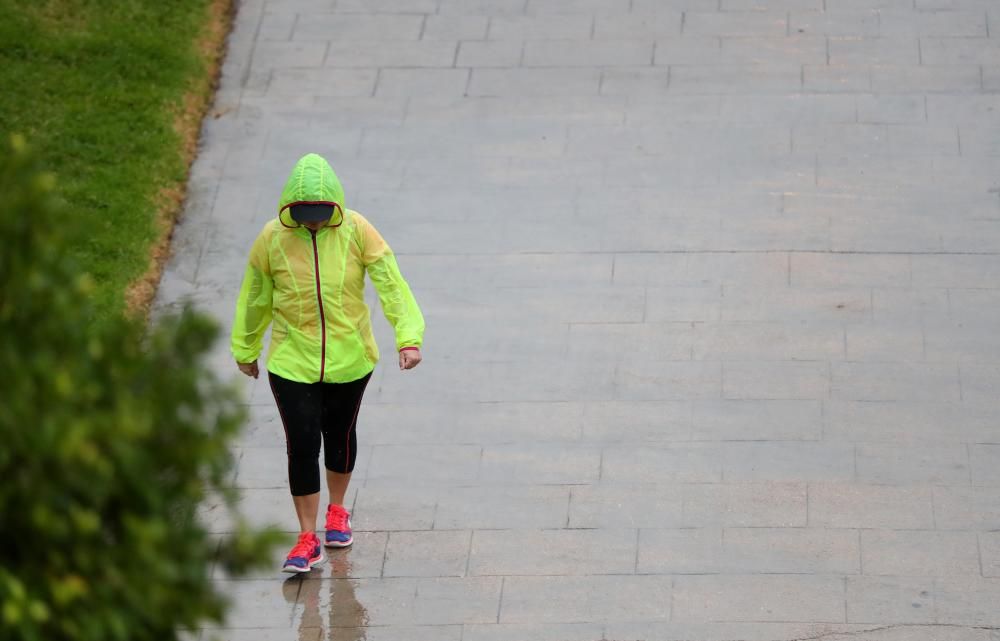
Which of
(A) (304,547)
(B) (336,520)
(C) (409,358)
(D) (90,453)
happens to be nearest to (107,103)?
(B) (336,520)

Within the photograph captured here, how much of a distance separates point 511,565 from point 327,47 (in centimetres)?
526

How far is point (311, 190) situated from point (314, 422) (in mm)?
995

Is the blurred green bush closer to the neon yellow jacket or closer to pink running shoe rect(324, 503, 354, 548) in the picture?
the neon yellow jacket

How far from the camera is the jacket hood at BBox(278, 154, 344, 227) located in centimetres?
646

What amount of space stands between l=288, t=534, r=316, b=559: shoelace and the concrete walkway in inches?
5.0

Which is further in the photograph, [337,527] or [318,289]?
[337,527]

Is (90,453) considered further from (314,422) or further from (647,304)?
(647,304)

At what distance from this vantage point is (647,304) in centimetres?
867

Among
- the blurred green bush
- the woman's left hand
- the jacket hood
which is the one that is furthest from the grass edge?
the blurred green bush

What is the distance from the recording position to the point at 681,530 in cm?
714

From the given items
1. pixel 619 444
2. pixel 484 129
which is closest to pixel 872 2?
pixel 484 129

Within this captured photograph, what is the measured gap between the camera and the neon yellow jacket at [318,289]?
21.5 feet

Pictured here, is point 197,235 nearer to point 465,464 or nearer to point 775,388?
point 465,464

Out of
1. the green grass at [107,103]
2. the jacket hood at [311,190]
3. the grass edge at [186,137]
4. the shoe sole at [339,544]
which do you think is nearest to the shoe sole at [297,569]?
the shoe sole at [339,544]
